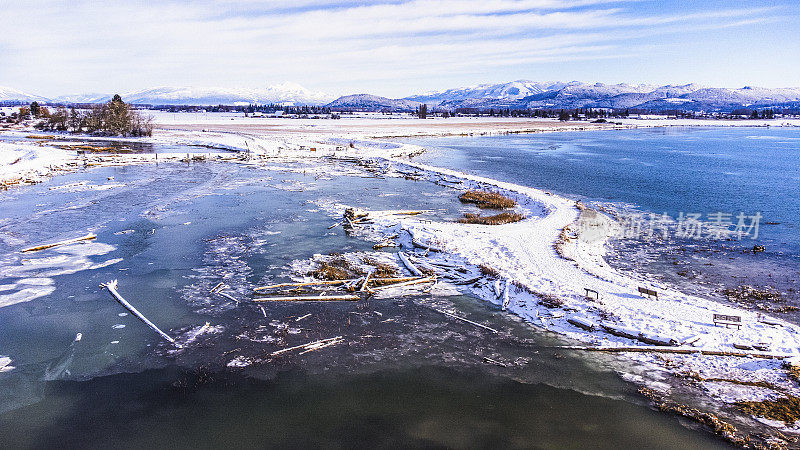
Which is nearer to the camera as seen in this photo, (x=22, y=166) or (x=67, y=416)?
(x=67, y=416)

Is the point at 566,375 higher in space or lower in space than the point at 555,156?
lower

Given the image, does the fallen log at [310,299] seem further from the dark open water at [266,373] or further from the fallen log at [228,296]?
the fallen log at [228,296]

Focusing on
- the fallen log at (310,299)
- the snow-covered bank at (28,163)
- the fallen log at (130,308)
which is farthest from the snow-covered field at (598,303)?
the snow-covered bank at (28,163)

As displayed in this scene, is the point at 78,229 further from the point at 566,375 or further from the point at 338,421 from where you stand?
the point at 566,375

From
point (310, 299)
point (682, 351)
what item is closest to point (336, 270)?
point (310, 299)

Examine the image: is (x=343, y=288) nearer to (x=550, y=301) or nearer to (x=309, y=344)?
(x=309, y=344)

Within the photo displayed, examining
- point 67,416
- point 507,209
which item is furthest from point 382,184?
point 67,416
